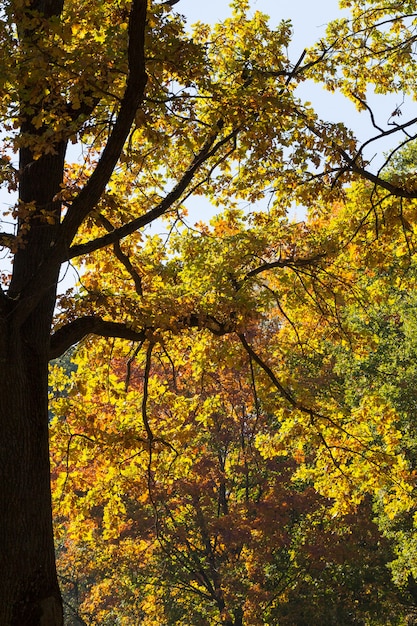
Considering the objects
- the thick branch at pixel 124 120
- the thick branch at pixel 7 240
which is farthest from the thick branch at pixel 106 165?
the thick branch at pixel 7 240

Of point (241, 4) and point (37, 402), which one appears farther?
point (241, 4)

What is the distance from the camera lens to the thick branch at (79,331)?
593 centimetres

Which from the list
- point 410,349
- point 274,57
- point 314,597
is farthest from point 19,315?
point 314,597

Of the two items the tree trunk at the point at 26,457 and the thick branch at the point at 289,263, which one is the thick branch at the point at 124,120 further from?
the thick branch at the point at 289,263

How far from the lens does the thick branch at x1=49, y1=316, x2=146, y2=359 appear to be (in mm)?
5930

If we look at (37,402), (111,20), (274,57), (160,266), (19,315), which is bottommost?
(37,402)

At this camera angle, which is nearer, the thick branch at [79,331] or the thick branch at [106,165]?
the thick branch at [106,165]

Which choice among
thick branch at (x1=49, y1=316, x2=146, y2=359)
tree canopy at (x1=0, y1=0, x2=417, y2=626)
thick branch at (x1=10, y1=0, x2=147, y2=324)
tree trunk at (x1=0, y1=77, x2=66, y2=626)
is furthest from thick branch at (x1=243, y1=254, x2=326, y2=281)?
thick branch at (x1=10, y1=0, x2=147, y2=324)

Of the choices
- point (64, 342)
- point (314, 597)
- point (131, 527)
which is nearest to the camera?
point (64, 342)

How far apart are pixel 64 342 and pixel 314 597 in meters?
12.7

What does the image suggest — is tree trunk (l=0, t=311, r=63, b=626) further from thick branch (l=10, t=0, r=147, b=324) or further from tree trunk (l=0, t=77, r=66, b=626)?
thick branch (l=10, t=0, r=147, b=324)

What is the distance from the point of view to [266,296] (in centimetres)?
757

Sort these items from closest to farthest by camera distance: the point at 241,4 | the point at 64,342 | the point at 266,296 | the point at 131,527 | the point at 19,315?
the point at 19,315
the point at 64,342
the point at 266,296
the point at 241,4
the point at 131,527

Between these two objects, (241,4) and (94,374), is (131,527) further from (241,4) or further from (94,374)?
(241,4)
